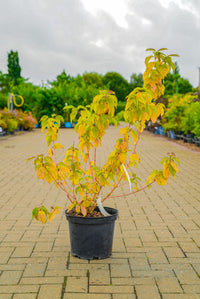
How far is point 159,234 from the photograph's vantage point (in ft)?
13.9

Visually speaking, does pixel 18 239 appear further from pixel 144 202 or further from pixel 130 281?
pixel 144 202

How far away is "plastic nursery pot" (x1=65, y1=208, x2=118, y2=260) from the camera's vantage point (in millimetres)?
3400

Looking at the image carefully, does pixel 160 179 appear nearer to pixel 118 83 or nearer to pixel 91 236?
pixel 91 236

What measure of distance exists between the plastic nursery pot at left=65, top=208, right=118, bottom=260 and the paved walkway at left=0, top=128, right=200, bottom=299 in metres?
0.08

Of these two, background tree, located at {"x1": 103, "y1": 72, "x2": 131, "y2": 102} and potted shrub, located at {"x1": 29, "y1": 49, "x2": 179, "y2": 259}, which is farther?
background tree, located at {"x1": 103, "y1": 72, "x2": 131, "y2": 102}

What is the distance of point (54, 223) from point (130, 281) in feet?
5.98

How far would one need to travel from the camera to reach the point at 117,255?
11.9 ft

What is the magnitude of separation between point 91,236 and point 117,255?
1.28 feet

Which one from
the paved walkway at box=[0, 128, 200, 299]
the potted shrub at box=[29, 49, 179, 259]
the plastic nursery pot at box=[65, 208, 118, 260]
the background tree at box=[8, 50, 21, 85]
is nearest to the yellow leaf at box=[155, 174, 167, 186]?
the potted shrub at box=[29, 49, 179, 259]

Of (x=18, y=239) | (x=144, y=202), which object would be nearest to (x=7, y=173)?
(x=144, y=202)

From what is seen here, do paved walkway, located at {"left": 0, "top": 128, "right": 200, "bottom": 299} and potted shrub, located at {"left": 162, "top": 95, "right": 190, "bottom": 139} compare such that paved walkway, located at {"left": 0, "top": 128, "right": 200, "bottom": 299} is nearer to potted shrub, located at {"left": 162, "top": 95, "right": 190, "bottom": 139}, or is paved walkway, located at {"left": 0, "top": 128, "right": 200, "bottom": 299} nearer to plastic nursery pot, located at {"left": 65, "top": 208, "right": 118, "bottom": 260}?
plastic nursery pot, located at {"left": 65, "top": 208, "right": 118, "bottom": 260}

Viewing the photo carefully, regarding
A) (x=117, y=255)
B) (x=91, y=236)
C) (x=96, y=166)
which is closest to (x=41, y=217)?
(x=91, y=236)

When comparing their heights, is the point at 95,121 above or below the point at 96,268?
above

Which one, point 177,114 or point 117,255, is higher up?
point 177,114
